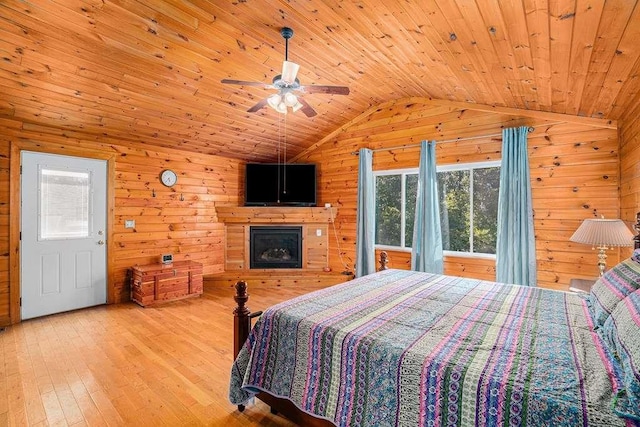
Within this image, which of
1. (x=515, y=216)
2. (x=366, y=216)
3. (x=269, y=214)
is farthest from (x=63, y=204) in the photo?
(x=515, y=216)

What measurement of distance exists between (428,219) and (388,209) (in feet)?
2.93

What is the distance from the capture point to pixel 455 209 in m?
4.61

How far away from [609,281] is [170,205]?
5.21 m

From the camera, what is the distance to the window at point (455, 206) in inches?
170

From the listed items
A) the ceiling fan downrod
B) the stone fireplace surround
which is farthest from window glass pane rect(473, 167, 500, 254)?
the ceiling fan downrod

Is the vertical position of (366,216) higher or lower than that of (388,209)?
lower

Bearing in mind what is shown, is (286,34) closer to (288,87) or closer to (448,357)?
(288,87)

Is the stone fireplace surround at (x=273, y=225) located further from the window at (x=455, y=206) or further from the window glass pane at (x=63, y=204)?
the window glass pane at (x=63, y=204)

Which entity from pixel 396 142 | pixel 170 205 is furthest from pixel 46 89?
pixel 396 142

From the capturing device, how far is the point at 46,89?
324cm

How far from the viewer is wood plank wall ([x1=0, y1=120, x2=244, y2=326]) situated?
367cm

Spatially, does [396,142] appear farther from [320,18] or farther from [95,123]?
[95,123]

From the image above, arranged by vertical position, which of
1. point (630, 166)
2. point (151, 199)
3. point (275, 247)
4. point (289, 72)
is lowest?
point (275, 247)

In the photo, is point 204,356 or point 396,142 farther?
point 396,142
